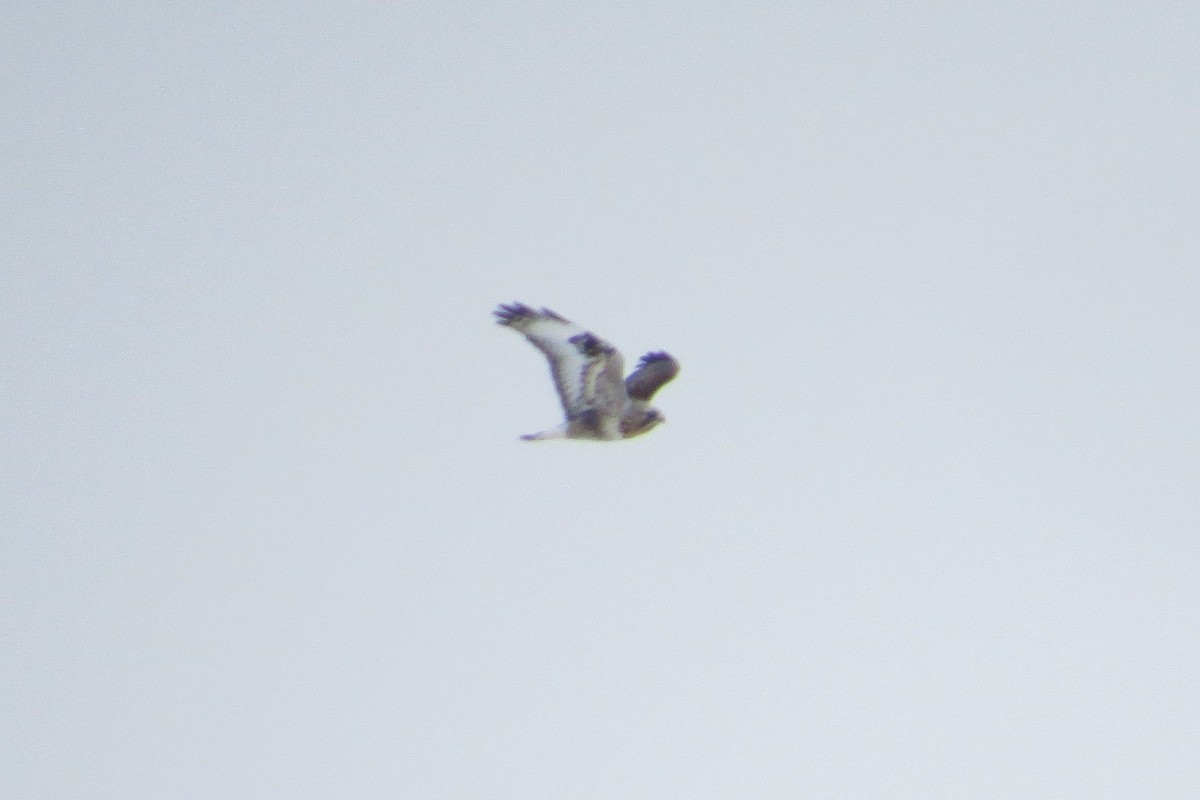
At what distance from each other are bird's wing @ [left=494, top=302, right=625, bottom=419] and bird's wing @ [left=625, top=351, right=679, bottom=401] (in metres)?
0.99

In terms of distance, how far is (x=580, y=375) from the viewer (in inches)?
819

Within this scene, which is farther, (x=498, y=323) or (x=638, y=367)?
(x=638, y=367)

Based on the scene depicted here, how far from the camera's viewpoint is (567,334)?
2058 centimetres

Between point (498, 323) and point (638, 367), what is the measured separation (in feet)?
7.13

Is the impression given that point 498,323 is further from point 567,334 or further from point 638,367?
point 638,367

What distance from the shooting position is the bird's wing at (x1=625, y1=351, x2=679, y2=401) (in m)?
22.0

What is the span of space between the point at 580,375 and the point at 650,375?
157cm

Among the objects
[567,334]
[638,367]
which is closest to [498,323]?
[567,334]

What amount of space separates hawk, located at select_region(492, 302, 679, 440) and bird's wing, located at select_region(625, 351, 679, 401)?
60cm

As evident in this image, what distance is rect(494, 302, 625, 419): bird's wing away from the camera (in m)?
20.6

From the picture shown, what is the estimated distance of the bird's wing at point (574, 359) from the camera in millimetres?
20562

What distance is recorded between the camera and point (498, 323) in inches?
819

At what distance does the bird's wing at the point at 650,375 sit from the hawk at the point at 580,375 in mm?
597

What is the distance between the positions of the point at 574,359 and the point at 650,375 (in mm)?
1662
